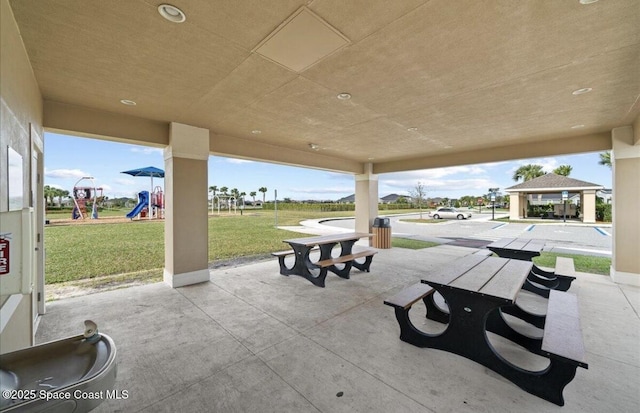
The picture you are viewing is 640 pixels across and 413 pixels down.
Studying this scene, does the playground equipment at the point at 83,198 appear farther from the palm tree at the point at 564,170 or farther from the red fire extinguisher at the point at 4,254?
the palm tree at the point at 564,170

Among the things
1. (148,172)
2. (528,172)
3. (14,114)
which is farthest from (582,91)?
(528,172)

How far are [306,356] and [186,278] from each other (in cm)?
320

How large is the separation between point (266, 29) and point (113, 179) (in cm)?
1782

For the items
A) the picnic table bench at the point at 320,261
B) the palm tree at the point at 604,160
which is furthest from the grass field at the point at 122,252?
the palm tree at the point at 604,160

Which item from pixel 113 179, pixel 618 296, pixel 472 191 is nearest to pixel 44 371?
pixel 618 296

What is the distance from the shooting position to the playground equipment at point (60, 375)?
909mm

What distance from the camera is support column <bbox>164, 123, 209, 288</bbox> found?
4668 mm

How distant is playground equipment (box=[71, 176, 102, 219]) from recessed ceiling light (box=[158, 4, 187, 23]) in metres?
16.3

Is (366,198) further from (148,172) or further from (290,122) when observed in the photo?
(148,172)

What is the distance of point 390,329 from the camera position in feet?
10.2

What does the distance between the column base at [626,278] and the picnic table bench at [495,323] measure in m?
3.39

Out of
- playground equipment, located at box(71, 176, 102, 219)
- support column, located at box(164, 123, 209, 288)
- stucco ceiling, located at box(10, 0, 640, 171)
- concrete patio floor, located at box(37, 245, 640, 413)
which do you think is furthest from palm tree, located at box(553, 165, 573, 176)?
playground equipment, located at box(71, 176, 102, 219)

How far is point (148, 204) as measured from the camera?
16266 mm

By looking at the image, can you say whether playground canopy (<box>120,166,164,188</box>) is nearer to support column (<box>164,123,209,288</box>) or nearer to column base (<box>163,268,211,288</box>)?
support column (<box>164,123,209,288</box>)
